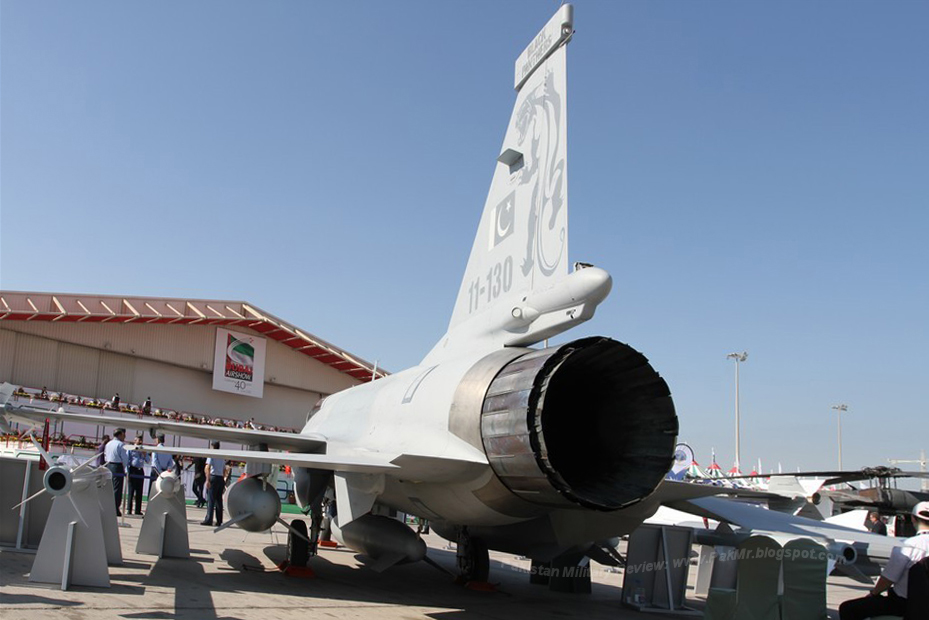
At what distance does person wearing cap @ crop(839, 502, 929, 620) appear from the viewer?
4.46m

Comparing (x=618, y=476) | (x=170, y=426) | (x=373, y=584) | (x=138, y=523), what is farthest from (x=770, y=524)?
(x=138, y=523)

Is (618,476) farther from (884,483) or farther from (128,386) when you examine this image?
(128,386)

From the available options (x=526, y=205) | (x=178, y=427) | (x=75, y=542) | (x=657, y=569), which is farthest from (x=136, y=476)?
(x=526, y=205)

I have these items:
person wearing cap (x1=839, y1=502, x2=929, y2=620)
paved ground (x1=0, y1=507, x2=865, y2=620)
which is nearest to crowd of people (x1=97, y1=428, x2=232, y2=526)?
paved ground (x1=0, y1=507, x2=865, y2=620)

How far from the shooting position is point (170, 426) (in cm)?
788

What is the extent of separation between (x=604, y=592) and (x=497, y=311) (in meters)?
4.25

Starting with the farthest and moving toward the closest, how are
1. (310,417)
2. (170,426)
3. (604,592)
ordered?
1. (310,417)
2. (604,592)
3. (170,426)

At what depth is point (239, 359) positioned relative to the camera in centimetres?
3061

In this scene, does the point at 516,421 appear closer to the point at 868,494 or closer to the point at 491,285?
the point at 491,285

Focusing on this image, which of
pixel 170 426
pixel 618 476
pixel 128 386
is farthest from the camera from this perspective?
pixel 128 386

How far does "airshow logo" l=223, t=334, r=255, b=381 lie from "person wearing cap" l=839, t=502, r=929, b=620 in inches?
1101

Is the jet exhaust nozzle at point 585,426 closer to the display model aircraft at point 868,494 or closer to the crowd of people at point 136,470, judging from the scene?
the display model aircraft at point 868,494

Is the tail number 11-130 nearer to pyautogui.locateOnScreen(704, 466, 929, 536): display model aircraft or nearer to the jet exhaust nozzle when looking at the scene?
the jet exhaust nozzle

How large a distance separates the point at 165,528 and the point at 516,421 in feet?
15.9
